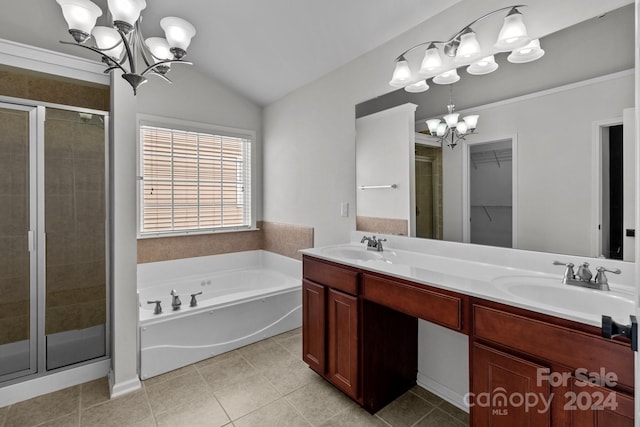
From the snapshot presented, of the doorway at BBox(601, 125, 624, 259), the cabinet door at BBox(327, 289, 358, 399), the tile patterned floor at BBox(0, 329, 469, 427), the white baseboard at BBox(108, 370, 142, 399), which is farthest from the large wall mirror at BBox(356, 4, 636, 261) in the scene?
the white baseboard at BBox(108, 370, 142, 399)

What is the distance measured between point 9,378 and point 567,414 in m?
3.10

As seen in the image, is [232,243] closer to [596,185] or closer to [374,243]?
[374,243]

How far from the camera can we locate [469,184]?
191 cm

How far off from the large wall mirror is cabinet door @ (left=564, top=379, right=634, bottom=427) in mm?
671

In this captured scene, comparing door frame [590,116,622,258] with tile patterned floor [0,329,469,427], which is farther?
tile patterned floor [0,329,469,427]

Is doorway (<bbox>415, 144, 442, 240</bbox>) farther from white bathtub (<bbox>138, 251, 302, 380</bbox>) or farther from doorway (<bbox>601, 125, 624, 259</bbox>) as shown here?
white bathtub (<bbox>138, 251, 302, 380</bbox>)

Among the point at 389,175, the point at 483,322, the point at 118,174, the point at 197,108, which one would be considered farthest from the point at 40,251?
the point at 483,322

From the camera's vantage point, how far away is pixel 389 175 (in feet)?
7.79

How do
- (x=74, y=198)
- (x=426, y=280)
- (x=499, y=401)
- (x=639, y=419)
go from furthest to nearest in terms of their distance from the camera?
(x=74, y=198) < (x=426, y=280) < (x=499, y=401) < (x=639, y=419)

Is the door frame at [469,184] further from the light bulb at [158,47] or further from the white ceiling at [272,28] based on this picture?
the light bulb at [158,47]

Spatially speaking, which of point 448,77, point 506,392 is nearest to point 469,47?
point 448,77

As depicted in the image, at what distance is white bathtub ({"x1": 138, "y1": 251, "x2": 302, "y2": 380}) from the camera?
7.77ft

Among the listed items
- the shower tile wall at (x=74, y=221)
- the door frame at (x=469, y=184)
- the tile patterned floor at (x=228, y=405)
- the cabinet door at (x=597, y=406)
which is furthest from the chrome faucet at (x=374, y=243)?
the shower tile wall at (x=74, y=221)

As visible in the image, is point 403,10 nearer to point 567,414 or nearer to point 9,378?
point 567,414
